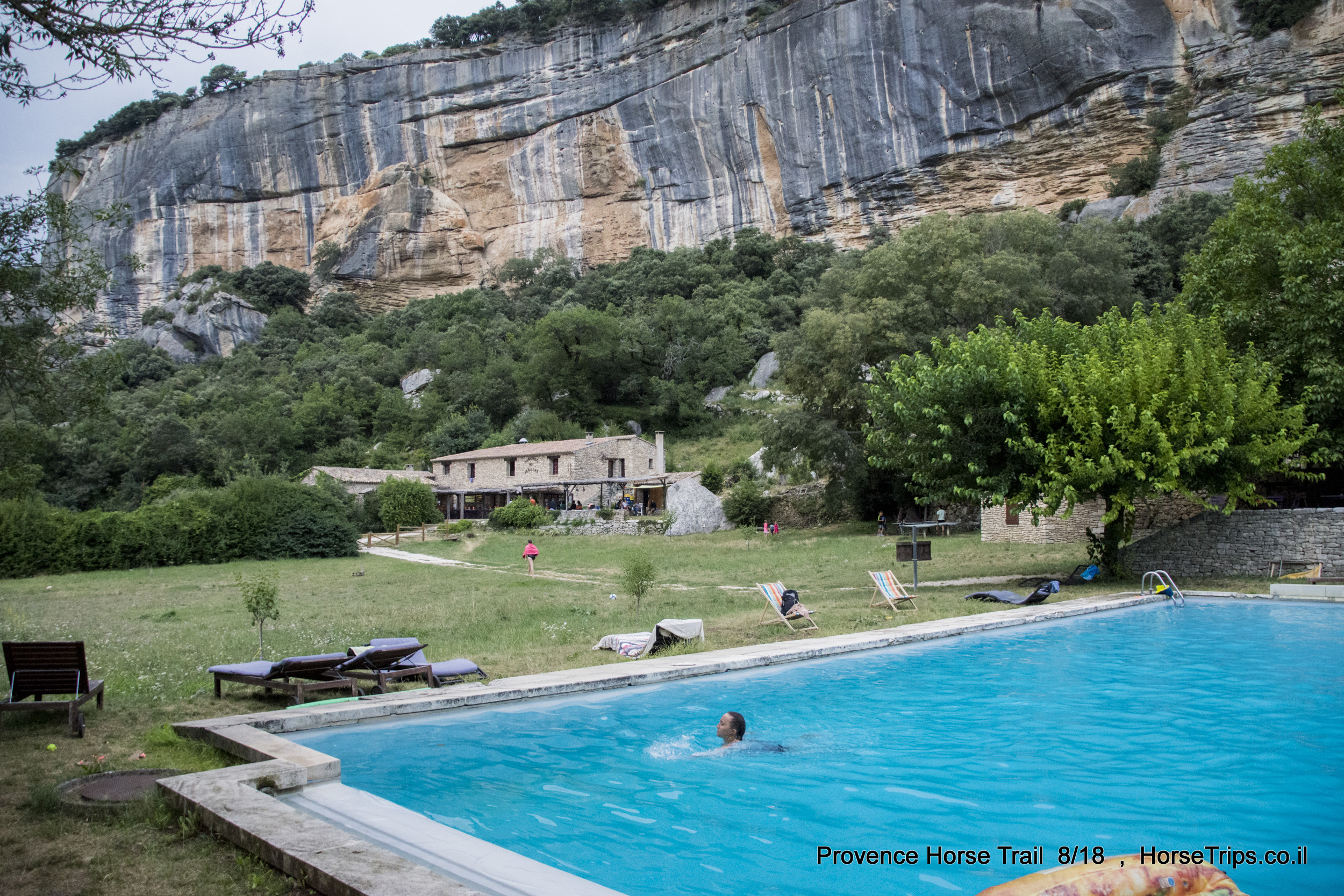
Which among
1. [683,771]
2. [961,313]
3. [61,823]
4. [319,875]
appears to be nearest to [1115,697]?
[683,771]

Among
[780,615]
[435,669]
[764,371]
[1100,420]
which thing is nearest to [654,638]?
[780,615]

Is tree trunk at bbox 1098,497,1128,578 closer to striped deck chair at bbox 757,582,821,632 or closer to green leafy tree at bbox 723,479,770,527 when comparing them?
striped deck chair at bbox 757,582,821,632

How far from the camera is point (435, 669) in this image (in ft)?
26.9

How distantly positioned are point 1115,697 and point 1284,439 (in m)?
10.7

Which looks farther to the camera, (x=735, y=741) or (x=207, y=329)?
(x=207, y=329)

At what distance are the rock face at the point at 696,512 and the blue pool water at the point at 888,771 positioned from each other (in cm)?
2531

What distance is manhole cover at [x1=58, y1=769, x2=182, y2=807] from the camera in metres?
4.55

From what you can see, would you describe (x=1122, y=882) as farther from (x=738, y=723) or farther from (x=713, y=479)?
(x=713, y=479)

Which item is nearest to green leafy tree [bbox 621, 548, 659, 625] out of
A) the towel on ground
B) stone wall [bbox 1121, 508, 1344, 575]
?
the towel on ground

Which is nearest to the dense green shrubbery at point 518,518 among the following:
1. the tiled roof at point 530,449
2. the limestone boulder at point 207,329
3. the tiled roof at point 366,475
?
the tiled roof at point 530,449

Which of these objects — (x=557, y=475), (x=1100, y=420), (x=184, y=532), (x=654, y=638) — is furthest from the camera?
(x=557, y=475)

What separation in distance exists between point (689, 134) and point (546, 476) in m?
36.0

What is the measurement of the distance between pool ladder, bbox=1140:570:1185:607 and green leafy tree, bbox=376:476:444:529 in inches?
1246

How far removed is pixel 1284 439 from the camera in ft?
51.8
